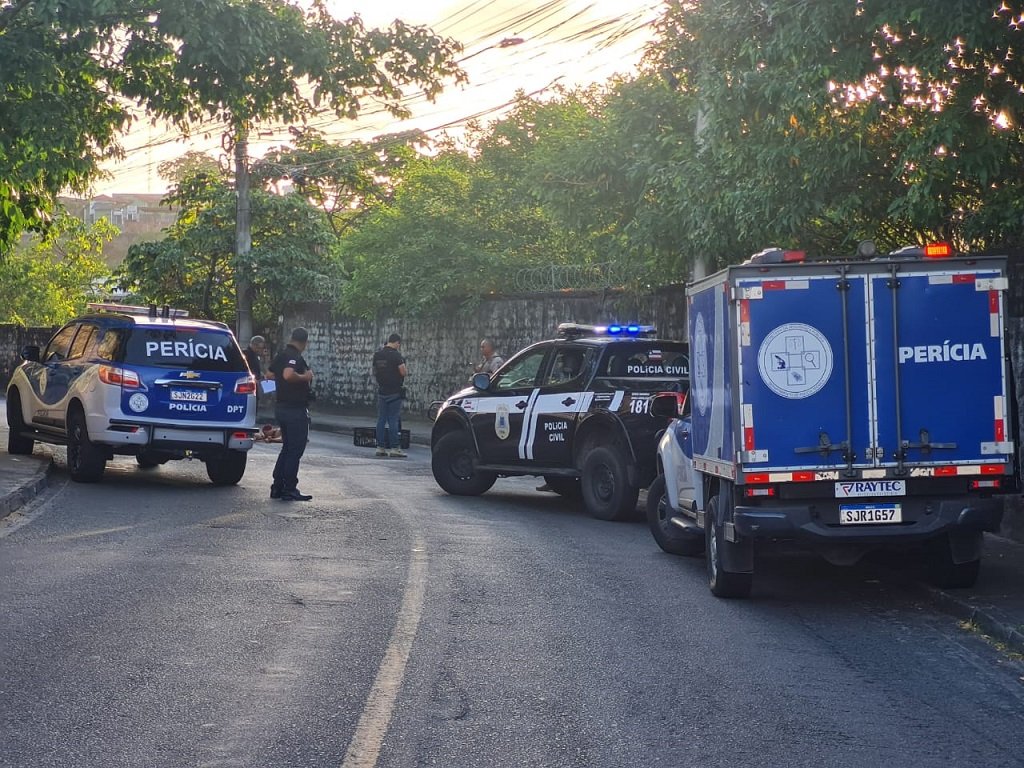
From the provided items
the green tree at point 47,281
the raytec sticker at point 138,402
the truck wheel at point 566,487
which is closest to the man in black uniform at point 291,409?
the raytec sticker at point 138,402

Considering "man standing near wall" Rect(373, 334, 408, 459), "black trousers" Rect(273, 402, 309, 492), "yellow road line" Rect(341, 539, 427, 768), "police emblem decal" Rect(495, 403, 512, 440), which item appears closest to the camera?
"yellow road line" Rect(341, 539, 427, 768)

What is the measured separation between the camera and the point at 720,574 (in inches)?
393

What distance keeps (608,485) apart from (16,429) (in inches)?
359

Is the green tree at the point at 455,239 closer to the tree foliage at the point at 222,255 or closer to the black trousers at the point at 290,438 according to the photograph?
the tree foliage at the point at 222,255

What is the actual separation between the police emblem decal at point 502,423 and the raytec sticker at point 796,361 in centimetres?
680

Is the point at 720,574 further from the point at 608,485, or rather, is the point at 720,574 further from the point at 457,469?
the point at 457,469

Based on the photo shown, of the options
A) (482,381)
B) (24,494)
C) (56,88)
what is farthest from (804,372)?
(56,88)

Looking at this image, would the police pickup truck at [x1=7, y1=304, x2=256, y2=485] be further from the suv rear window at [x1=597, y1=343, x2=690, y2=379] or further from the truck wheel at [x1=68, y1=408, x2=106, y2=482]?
the suv rear window at [x1=597, y1=343, x2=690, y2=379]

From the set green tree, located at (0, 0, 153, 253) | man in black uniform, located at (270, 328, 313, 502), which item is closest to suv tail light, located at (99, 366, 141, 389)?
man in black uniform, located at (270, 328, 313, 502)

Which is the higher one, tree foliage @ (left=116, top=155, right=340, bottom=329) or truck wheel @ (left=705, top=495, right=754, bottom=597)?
tree foliage @ (left=116, top=155, right=340, bottom=329)

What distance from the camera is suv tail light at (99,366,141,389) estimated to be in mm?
16469

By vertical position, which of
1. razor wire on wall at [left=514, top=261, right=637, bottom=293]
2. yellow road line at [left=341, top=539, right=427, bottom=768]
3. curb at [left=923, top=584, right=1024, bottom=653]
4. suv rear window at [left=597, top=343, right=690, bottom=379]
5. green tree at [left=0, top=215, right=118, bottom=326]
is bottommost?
curb at [left=923, top=584, right=1024, bottom=653]

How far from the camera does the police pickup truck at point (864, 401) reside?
376 inches

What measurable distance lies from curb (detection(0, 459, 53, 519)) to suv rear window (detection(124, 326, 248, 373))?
67.3 inches
